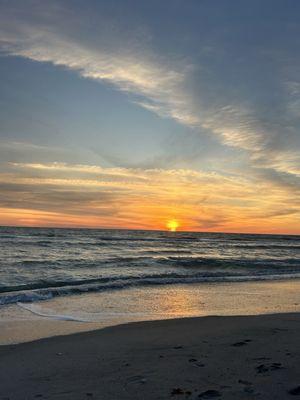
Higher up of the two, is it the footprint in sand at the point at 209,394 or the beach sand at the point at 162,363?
the footprint in sand at the point at 209,394

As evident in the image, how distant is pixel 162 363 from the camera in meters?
5.57

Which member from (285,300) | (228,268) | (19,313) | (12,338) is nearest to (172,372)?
(12,338)

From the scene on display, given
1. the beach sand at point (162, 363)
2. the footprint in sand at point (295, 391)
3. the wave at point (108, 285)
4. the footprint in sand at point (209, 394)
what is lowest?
the wave at point (108, 285)

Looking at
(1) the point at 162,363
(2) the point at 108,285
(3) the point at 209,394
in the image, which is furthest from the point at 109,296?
(3) the point at 209,394

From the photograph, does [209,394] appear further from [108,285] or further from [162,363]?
[108,285]

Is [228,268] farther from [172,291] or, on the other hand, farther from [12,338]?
[12,338]

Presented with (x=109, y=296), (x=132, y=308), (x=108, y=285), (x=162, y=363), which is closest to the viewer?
(x=162, y=363)

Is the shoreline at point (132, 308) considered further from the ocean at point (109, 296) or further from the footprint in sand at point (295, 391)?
the footprint in sand at point (295, 391)

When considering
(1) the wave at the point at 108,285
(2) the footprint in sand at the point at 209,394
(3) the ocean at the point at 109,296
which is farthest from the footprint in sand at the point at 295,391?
(1) the wave at the point at 108,285

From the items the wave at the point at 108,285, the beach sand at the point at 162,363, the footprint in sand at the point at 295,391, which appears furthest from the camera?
the wave at the point at 108,285

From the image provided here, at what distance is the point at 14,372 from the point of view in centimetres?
564

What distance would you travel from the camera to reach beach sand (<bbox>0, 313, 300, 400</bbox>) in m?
4.45

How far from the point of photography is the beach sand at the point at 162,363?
14.6 feet

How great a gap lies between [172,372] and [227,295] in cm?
892
